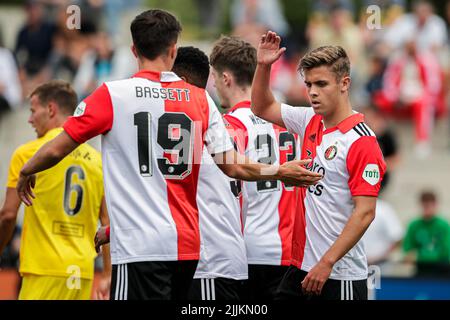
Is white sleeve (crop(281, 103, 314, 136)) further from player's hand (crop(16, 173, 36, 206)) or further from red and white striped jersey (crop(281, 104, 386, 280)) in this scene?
player's hand (crop(16, 173, 36, 206))

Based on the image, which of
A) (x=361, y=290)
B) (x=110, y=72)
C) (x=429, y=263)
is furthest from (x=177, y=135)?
(x=110, y=72)

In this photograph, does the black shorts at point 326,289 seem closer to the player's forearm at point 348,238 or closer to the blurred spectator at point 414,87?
the player's forearm at point 348,238

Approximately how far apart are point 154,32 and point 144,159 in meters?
0.81

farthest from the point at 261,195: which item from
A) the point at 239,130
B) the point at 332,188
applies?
the point at 332,188

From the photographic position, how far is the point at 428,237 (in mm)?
13891

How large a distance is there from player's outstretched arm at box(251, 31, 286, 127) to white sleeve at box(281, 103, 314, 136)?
5 centimetres

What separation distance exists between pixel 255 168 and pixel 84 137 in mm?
1115

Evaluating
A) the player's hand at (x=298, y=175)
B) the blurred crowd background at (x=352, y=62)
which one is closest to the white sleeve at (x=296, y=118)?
the player's hand at (x=298, y=175)

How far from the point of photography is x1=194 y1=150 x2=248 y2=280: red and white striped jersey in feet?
25.1

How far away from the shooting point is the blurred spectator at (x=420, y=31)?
18.0 meters

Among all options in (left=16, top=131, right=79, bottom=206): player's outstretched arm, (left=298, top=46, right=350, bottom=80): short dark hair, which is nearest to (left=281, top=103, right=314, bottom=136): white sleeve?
(left=298, top=46, right=350, bottom=80): short dark hair
